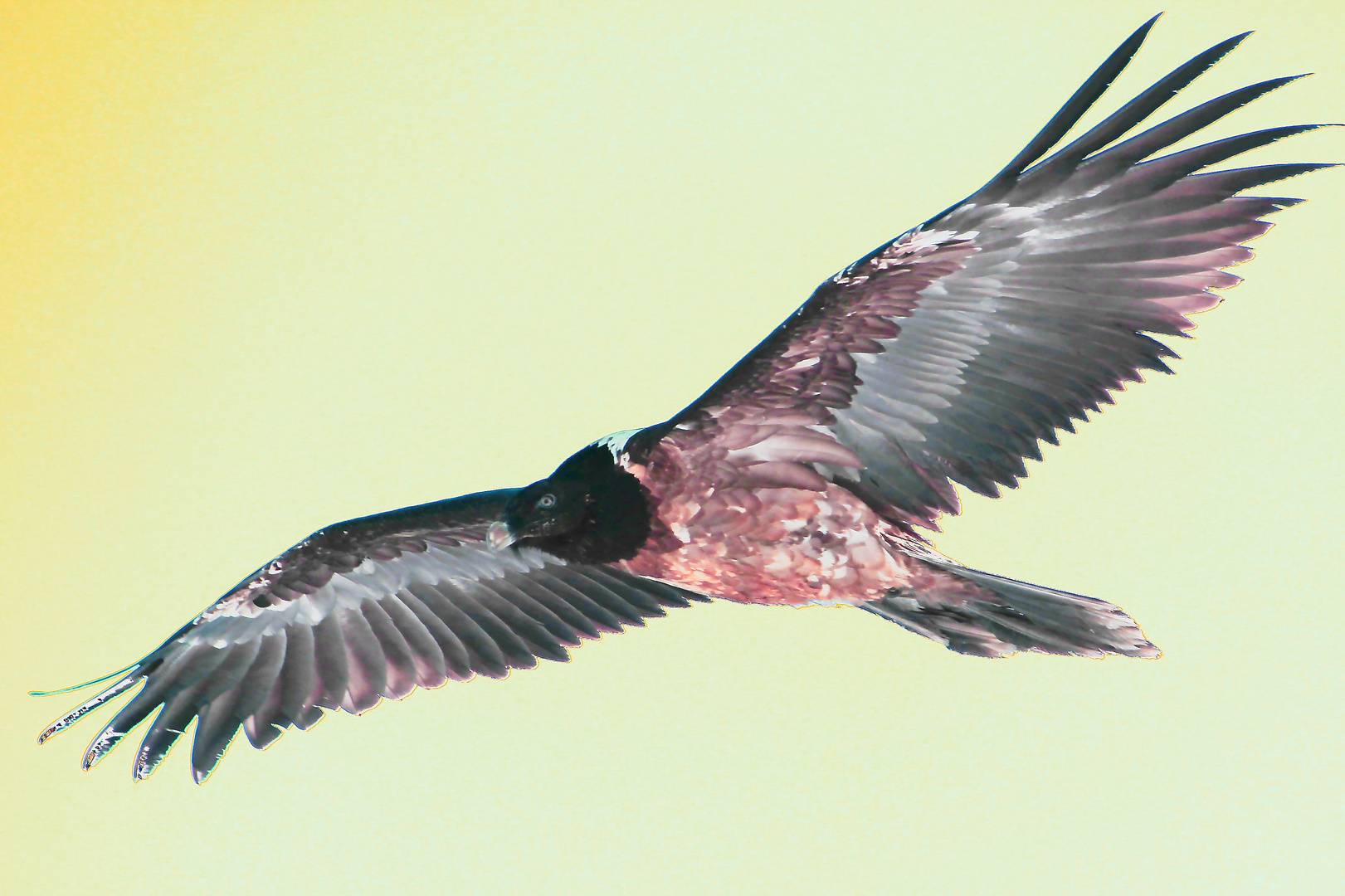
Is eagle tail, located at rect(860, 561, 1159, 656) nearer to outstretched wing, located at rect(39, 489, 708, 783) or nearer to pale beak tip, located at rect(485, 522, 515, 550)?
outstretched wing, located at rect(39, 489, 708, 783)

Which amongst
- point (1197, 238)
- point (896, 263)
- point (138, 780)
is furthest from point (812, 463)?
point (138, 780)

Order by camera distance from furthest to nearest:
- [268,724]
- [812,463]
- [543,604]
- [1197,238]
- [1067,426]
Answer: [543,604] < [268,724] < [812,463] < [1067,426] < [1197,238]

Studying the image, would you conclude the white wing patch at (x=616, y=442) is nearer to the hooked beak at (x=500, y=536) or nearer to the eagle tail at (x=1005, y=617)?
the hooked beak at (x=500, y=536)

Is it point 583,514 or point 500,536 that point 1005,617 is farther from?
point 500,536

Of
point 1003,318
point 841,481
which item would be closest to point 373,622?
point 841,481

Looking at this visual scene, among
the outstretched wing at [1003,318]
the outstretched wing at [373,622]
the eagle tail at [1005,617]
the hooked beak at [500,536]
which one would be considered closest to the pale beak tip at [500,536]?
the hooked beak at [500,536]

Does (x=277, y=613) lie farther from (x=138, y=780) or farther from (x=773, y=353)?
(x=773, y=353)
